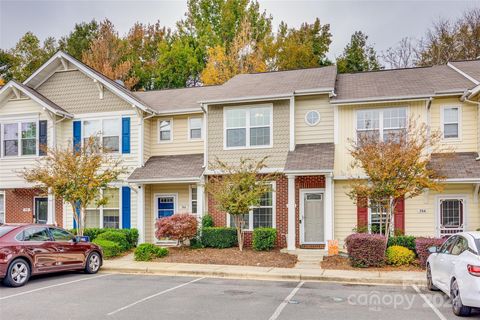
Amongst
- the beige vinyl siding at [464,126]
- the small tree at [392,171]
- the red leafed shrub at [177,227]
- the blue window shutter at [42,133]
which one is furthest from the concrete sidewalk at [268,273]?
the blue window shutter at [42,133]

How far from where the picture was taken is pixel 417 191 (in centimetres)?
1389

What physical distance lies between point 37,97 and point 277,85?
10.7 meters

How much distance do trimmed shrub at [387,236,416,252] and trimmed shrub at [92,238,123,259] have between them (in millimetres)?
9646

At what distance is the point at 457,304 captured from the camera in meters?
8.00

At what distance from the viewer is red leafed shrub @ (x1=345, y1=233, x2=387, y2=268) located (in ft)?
43.8

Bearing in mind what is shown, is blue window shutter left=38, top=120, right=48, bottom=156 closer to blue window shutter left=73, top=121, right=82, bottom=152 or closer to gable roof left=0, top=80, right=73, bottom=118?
gable roof left=0, top=80, right=73, bottom=118

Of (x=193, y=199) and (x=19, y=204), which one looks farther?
(x=19, y=204)

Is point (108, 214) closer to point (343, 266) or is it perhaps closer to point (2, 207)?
point (2, 207)

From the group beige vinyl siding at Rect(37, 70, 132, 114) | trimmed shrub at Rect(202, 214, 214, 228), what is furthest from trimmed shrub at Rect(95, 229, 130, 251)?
beige vinyl siding at Rect(37, 70, 132, 114)

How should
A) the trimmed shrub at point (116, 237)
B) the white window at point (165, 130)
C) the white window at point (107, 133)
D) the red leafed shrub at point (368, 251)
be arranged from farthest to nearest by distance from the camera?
the white window at point (165, 130) → the white window at point (107, 133) → the trimmed shrub at point (116, 237) → the red leafed shrub at point (368, 251)

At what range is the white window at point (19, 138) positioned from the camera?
66.3ft

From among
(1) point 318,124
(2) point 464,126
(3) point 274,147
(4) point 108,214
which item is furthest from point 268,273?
(4) point 108,214

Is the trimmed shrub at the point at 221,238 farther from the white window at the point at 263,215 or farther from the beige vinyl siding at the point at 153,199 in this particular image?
the beige vinyl siding at the point at 153,199

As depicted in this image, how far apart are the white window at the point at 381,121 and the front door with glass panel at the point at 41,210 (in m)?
14.6
